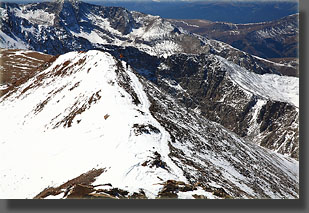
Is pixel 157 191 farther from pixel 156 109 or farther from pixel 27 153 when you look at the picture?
pixel 156 109

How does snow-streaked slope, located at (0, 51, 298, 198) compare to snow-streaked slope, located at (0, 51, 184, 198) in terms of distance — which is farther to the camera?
snow-streaked slope, located at (0, 51, 184, 198)

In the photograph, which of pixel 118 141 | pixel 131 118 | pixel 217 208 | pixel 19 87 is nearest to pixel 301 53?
pixel 217 208

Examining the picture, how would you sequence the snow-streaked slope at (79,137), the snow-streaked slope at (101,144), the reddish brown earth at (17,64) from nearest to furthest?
the snow-streaked slope at (101,144), the snow-streaked slope at (79,137), the reddish brown earth at (17,64)

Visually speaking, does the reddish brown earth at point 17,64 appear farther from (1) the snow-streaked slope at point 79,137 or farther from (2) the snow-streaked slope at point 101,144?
(1) the snow-streaked slope at point 79,137

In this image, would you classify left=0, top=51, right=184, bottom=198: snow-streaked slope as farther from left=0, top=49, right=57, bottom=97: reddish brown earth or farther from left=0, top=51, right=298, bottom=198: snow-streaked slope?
left=0, top=49, right=57, bottom=97: reddish brown earth

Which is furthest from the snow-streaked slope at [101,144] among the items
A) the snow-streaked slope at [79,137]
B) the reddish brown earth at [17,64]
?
the reddish brown earth at [17,64]

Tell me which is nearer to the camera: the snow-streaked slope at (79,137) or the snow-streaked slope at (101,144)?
the snow-streaked slope at (101,144)

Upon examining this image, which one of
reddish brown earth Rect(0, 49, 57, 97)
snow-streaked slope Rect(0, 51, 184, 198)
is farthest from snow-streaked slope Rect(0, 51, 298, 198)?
reddish brown earth Rect(0, 49, 57, 97)

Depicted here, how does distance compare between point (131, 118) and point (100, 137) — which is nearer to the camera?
point (100, 137)
